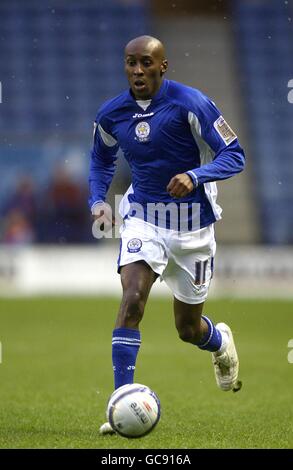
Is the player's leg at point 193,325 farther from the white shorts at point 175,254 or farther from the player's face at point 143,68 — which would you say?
the player's face at point 143,68

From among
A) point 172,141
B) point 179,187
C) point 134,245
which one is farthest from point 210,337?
point 179,187

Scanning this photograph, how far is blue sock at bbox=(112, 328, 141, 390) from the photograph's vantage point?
5891 millimetres

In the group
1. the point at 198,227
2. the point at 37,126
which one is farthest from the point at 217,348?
→ the point at 37,126

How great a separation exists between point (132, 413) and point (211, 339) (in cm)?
187

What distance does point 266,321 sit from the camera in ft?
46.5

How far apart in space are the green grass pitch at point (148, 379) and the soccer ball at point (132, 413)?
0.14m

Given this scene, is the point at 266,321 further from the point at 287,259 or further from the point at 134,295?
the point at 134,295

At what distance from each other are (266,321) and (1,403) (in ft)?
23.9

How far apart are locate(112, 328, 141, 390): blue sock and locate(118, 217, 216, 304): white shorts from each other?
499mm

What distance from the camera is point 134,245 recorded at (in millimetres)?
6281

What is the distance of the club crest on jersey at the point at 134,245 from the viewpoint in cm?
625

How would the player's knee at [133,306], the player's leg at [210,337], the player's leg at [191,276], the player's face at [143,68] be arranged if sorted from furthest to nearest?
the player's leg at [210,337]
the player's leg at [191,276]
the player's face at [143,68]
the player's knee at [133,306]

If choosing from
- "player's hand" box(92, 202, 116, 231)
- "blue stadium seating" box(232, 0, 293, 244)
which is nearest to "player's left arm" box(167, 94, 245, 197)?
"player's hand" box(92, 202, 116, 231)

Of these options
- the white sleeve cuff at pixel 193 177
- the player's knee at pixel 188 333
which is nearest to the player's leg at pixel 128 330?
the white sleeve cuff at pixel 193 177
